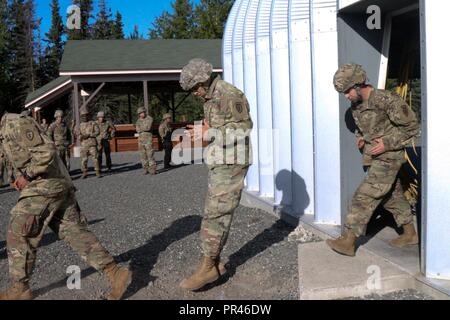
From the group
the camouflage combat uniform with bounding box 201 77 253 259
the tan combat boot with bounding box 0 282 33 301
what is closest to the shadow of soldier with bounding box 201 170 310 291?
the camouflage combat uniform with bounding box 201 77 253 259

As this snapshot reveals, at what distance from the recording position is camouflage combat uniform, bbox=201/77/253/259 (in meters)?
4.04

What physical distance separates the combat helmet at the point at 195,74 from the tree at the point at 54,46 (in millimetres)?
41730

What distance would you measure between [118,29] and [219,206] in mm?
50832

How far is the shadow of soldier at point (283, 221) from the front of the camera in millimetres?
5041

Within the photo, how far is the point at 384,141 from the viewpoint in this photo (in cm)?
434

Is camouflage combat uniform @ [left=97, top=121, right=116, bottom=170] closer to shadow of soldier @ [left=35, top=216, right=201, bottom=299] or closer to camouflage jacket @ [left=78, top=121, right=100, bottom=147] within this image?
camouflage jacket @ [left=78, top=121, right=100, bottom=147]

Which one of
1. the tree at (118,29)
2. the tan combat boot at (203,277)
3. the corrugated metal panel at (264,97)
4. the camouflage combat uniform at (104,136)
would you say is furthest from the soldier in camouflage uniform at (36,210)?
the tree at (118,29)

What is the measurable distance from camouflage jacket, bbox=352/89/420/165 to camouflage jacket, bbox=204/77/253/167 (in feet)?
3.82

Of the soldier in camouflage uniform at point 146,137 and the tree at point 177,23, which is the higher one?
the tree at point 177,23

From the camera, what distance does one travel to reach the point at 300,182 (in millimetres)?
6188

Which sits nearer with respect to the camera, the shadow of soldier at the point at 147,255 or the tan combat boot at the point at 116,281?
the tan combat boot at the point at 116,281

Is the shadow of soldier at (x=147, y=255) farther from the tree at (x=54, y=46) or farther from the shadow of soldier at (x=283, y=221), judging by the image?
the tree at (x=54, y=46)

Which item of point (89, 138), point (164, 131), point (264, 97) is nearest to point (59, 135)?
point (89, 138)
